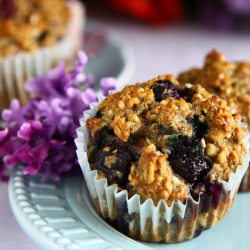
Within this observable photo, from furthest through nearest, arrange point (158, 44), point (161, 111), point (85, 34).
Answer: point (158, 44) → point (85, 34) → point (161, 111)

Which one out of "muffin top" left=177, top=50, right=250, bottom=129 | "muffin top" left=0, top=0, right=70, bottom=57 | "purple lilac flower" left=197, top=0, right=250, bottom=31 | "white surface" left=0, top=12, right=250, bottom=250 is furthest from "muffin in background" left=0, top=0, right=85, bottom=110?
"purple lilac flower" left=197, top=0, right=250, bottom=31

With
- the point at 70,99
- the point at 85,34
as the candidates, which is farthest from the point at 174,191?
the point at 85,34

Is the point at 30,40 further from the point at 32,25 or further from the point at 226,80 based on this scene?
the point at 226,80

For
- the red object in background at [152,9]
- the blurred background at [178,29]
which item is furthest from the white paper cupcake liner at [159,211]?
the red object in background at [152,9]

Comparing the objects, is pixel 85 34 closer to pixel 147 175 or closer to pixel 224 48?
pixel 224 48

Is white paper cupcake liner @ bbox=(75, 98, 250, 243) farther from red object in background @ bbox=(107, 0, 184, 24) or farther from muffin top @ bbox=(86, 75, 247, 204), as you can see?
red object in background @ bbox=(107, 0, 184, 24)

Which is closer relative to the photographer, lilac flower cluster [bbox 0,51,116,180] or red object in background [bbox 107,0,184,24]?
lilac flower cluster [bbox 0,51,116,180]

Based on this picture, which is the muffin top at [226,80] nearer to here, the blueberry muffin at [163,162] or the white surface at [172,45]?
the blueberry muffin at [163,162]
